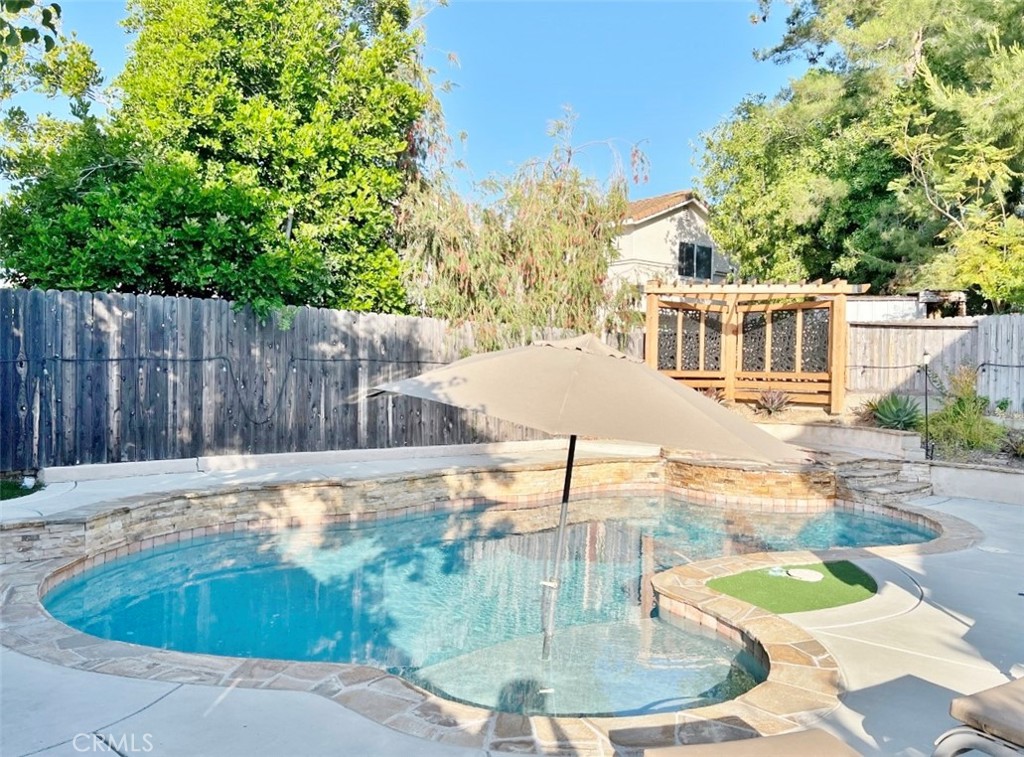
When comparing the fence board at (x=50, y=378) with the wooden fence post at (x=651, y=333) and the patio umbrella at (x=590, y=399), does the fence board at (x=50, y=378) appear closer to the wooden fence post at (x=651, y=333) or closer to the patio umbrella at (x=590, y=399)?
the patio umbrella at (x=590, y=399)

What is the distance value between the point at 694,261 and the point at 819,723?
69.7ft

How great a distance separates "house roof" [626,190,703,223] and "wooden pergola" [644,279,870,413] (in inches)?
251

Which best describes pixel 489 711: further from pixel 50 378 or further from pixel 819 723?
pixel 50 378

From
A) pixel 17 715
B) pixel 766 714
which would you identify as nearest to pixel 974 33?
pixel 766 714

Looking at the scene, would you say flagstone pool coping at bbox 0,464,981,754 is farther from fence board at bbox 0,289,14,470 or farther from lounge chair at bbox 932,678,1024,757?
fence board at bbox 0,289,14,470

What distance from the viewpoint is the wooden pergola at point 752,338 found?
13430mm

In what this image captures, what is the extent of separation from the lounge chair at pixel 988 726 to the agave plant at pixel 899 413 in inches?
406

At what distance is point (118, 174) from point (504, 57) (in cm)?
750

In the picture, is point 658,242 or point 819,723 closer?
point 819,723

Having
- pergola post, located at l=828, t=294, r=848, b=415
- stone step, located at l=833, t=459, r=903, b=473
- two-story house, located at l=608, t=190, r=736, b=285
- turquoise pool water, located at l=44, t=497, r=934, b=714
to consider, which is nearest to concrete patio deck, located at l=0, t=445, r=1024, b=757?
turquoise pool water, located at l=44, t=497, r=934, b=714

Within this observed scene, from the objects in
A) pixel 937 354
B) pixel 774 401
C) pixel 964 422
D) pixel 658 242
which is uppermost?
pixel 658 242

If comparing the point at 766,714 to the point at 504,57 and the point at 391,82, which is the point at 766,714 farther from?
the point at 504,57

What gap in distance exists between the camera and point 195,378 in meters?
8.98

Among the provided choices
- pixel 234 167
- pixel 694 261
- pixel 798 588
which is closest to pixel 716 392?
pixel 694 261
